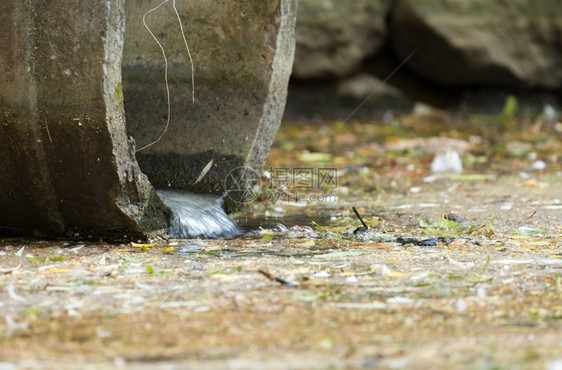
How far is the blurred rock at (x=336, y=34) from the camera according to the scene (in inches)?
316

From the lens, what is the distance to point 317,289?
242cm

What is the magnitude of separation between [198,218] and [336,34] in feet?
16.2

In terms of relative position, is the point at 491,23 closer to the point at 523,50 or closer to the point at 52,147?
the point at 523,50

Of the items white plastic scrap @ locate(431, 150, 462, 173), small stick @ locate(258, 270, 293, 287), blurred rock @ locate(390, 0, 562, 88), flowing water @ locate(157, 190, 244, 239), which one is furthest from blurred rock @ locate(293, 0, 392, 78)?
small stick @ locate(258, 270, 293, 287)

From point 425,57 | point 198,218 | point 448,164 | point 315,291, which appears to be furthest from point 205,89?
point 425,57

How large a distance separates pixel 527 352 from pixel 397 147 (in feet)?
15.2

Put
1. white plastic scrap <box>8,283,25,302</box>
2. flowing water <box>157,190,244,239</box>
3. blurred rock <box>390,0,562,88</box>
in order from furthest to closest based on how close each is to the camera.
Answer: blurred rock <box>390,0,562,88</box>, flowing water <box>157,190,244,239</box>, white plastic scrap <box>8,283,25,302</box>

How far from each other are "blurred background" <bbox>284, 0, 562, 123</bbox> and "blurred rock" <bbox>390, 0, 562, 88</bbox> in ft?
0.03

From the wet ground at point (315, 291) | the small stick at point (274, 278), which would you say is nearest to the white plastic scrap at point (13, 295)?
the wet ground at point (315, 291)

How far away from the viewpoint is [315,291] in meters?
2.40

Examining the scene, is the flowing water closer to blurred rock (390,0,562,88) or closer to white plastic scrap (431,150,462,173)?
white plastic scrap (431,150,462,173)

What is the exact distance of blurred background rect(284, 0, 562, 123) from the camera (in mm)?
8000

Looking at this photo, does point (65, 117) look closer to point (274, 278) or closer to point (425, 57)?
point (274, 278)

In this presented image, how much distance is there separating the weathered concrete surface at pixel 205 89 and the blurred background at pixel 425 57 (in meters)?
4.13
